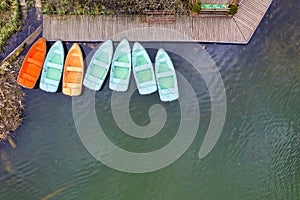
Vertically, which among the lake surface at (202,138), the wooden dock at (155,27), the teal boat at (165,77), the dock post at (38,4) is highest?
the dock post at (38,4)

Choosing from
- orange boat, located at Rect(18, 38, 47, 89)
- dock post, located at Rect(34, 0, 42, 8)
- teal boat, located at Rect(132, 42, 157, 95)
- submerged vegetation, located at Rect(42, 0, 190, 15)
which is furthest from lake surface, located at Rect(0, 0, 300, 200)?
dock post, located at Rect(34, 0, 42, 8)

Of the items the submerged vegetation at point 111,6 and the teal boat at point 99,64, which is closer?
the submerged vegetation at point 111,6

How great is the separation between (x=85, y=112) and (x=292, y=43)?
5.63 metres

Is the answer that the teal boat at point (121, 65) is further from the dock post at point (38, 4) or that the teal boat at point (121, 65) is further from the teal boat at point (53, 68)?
the dock post at point (38, 4)

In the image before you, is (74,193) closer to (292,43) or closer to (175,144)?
(175,144)

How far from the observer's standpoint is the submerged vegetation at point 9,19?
7176mm

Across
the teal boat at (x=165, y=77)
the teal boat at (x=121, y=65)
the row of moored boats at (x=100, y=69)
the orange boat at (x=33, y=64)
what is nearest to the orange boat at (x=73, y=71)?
the row of moored boats at (x=100, y=69)

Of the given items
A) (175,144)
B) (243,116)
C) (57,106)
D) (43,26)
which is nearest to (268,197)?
(243,116)

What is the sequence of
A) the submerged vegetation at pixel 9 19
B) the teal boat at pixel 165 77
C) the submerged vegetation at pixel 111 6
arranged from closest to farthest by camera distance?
the submerged vegetation at pixel 111 6 → the submerged vegetation at pixel 9 19 → the teal boat at pixel 165 77

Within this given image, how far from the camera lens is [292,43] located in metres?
7.41

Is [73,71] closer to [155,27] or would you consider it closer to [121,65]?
[121,65]

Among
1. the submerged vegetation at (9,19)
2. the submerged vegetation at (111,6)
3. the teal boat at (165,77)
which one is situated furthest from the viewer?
the teal boat at (165,77)

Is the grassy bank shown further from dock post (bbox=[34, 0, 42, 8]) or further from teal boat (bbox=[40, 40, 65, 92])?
dock post (bbox=[34, 0, 42, 8])

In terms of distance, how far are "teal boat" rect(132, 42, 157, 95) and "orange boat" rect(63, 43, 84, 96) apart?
1.36 meters
